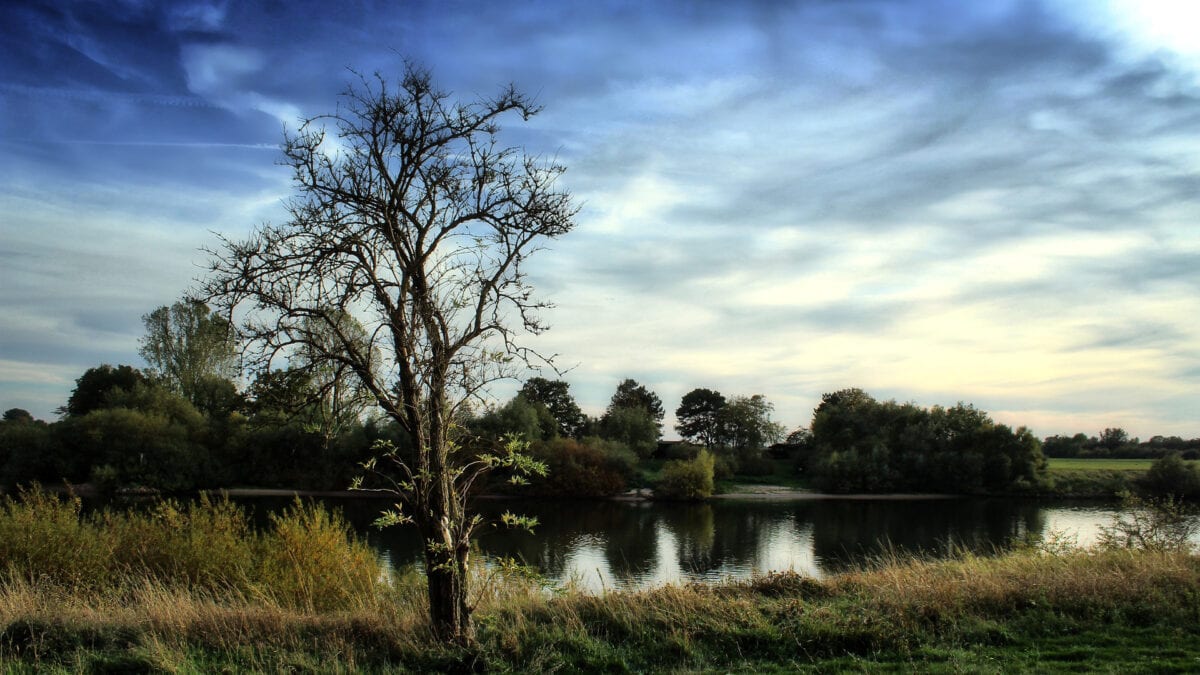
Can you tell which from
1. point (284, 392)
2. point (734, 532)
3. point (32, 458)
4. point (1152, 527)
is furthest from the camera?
point (32, 458)

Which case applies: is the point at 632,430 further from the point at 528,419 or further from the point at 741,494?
the point at 528,419

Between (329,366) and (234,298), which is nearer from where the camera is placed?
(234,298)

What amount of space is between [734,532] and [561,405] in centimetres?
2974

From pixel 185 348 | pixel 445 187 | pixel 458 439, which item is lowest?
pixel 458 439

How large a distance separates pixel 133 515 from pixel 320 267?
9.86 metres

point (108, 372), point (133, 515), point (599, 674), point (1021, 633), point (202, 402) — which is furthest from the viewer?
point (108, 372)

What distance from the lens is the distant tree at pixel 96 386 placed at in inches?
2117

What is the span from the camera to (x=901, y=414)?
60094mm

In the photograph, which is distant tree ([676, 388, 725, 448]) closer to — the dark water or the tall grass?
the dark water

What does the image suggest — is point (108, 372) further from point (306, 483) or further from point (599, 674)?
point (599, 674)

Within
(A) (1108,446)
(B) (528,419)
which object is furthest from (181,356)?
(A) (1108,446)

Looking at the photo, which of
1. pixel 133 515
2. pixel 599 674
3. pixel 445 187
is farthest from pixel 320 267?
pixel 133 515

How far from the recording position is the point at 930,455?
5588 centimetres

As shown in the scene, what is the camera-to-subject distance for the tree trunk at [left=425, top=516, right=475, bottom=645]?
6.25 metres
